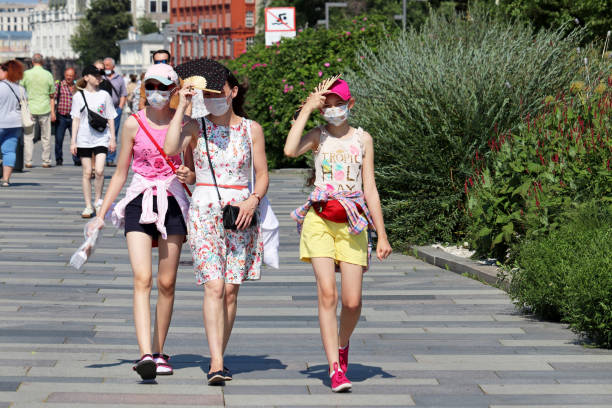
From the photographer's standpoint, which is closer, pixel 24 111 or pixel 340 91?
pixel 340 91

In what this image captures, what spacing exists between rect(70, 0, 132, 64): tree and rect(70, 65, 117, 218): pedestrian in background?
16444cm

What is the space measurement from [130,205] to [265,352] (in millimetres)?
1419

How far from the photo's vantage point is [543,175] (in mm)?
10445

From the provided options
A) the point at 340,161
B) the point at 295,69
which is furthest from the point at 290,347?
the point at 295,69

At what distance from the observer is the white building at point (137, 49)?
592ft

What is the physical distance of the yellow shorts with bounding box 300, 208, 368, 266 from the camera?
21.6 feet

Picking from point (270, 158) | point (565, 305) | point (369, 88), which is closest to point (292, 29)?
point (270, 158)

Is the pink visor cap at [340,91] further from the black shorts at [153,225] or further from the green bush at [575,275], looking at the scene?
the green bush at [575,275]

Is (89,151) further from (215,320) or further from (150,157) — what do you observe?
(215,320)

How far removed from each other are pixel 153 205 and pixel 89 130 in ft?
28.7

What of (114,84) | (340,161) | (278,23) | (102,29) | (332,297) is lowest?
(332,297)

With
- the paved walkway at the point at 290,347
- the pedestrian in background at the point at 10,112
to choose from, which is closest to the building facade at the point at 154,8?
the pedestrian in background at the point at 10,112

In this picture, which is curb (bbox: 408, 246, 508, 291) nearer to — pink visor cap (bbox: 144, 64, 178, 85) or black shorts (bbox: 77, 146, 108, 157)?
pink visor cap (bbox: 144, 64, 178, 85)

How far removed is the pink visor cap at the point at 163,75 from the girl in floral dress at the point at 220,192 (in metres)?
0.13
